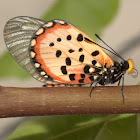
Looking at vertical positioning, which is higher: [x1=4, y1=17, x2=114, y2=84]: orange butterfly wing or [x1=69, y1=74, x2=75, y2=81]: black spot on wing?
[x1=4, y1=17, x2=114, y2=84]: orange butterfly wing

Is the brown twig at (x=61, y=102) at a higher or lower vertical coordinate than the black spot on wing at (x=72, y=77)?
lower

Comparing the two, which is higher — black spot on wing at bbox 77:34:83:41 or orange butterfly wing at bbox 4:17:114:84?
black spot on wing at bbox 77:34:83:41

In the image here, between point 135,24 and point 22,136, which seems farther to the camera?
point 135,24

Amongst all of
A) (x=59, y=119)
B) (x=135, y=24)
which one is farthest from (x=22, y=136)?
(x=135, y=24)

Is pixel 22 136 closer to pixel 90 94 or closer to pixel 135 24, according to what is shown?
pixel 90 94
